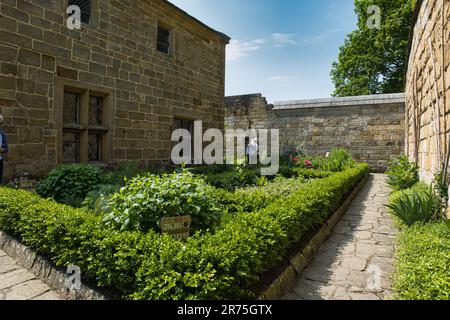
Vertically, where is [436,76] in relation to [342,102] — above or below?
below

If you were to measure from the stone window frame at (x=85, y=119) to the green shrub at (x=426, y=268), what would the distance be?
6.02 m

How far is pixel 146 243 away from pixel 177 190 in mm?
724

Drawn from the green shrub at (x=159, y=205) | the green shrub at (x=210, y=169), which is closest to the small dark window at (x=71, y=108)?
the green shrub at (x=210, y=169)

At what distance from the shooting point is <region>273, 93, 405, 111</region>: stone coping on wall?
11.5 meters

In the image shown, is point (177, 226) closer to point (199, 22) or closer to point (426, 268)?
point (426, 268)

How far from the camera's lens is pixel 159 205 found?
2.69m

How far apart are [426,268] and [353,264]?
0.95m

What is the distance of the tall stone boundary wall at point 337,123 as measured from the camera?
1162 centimetres

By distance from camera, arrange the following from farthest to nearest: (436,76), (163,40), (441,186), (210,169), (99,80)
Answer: (210,169) → (163,40) → (99,80) → (436,76) → (441,186)

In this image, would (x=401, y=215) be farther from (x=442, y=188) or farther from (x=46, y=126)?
(x=46, y=126)

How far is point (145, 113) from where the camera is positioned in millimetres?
7430
